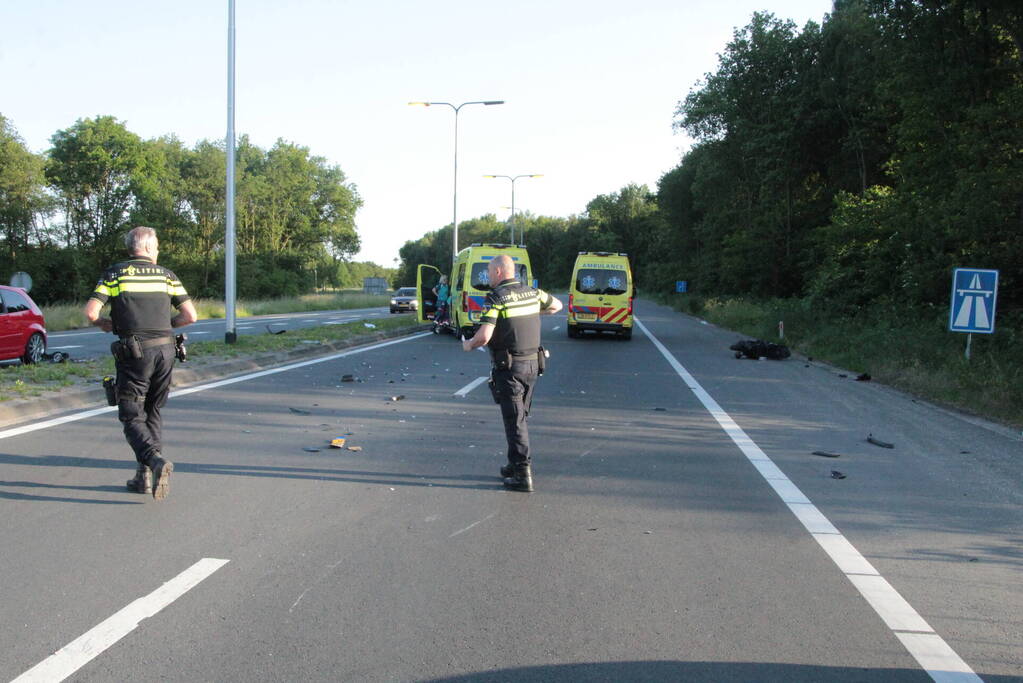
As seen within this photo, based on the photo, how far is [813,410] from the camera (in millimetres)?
11367

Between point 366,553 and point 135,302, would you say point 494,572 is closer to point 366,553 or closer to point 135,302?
point 366,553

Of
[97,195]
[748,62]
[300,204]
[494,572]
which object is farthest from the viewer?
[300,204]

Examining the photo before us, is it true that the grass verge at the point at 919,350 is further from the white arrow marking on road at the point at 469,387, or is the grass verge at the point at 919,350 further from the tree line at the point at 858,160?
the white arrow marking on road at the point at 469,387

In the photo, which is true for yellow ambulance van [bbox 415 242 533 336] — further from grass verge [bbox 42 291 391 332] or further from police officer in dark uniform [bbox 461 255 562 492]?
police officer in dark uniform [bbox 461 255 562 492]

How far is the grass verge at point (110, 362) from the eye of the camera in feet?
34.7

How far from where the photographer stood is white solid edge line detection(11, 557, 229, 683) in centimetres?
328

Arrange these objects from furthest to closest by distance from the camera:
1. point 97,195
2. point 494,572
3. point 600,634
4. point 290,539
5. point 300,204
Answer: point 300,204
point 97,195
point 290,539
point 494,572
point 600,634

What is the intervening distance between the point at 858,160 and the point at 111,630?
142ft

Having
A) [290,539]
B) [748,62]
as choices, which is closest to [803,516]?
[290,539]

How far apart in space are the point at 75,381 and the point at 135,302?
6180 millimetres

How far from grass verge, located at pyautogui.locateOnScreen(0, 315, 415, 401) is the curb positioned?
0.20 m

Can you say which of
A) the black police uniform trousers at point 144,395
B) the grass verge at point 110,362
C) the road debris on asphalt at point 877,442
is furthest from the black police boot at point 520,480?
the grass verge at point 110,362

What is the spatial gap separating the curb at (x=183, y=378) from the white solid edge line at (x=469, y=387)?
12.8ft

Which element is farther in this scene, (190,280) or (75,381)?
(190,280)
